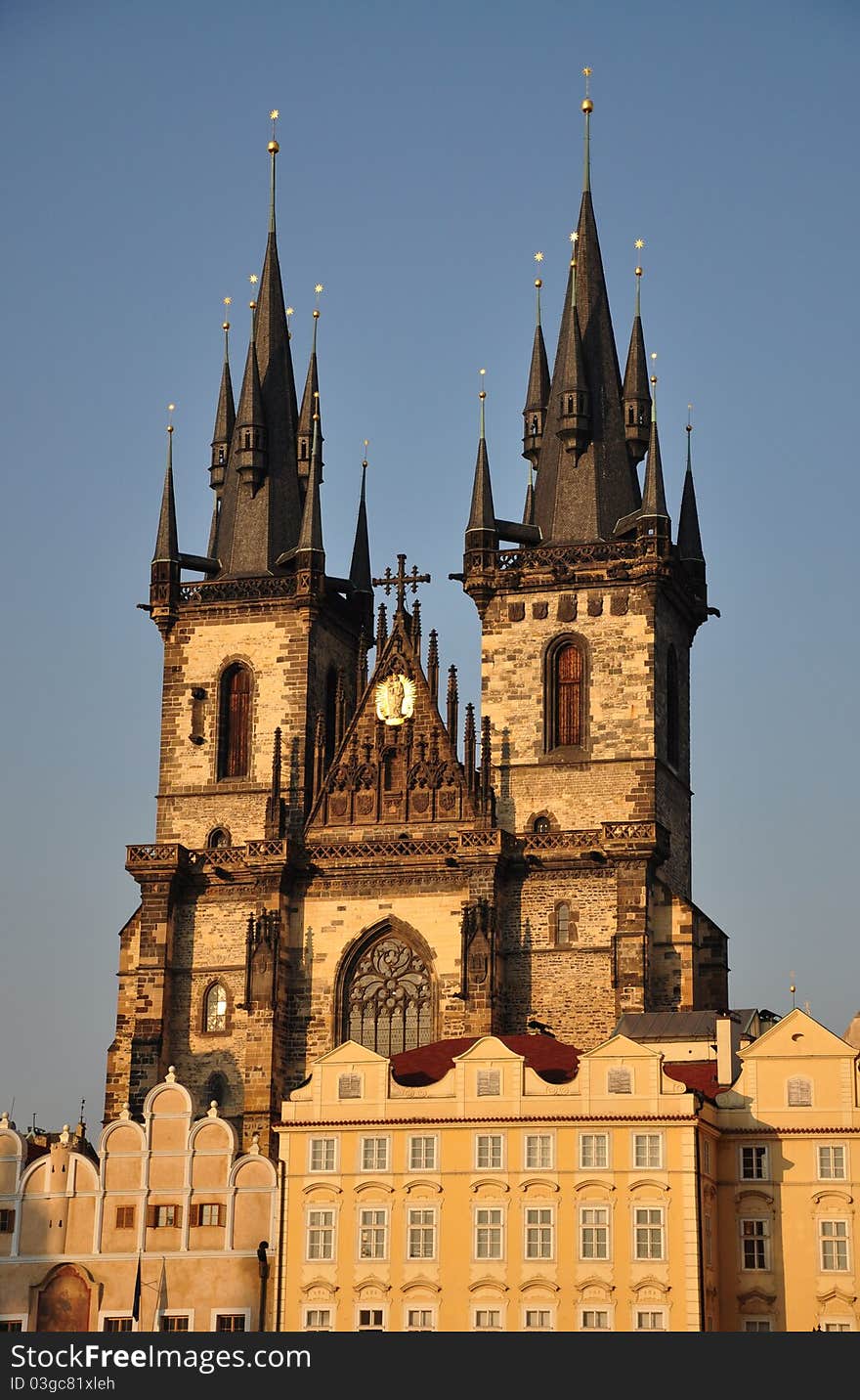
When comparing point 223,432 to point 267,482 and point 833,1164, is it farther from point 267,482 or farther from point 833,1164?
point 833,1164

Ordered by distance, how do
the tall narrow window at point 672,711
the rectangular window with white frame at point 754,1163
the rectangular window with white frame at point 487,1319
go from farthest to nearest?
the tall narrow window at point 672,711
the rectangular window with white frame at point 754,1163
the rectangular window with white frame at point 487,1319

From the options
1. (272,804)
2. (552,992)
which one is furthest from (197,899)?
(552,992)

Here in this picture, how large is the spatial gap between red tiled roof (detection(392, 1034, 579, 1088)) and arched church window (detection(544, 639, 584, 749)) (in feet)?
31.6

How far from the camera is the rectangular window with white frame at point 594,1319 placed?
6912 cm

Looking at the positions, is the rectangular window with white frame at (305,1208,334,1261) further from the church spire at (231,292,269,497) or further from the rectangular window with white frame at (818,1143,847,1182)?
the church spire at (231,292,269,497)

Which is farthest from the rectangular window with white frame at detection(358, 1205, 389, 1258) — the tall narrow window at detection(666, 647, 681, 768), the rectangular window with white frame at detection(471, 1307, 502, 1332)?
the tall narrow window at detection(666, 647, 681, 768)

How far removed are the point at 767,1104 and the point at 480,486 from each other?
76.8ft

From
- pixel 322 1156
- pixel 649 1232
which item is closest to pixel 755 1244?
pixel 649 1232

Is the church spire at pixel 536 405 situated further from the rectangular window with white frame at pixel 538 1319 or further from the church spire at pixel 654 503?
the rectangular window with white frame at pixel 538 1319

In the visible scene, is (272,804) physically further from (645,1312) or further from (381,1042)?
(645,1312)

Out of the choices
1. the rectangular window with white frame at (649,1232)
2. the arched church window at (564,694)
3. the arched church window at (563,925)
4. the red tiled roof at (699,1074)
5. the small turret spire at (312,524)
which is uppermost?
the small turret spire at (312,524)

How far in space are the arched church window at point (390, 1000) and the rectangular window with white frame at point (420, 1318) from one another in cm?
1527

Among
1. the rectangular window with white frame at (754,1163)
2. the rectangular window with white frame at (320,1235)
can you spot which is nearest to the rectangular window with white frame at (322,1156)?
the rectangular window with white frame at (320,1235)

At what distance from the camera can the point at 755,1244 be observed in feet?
234
